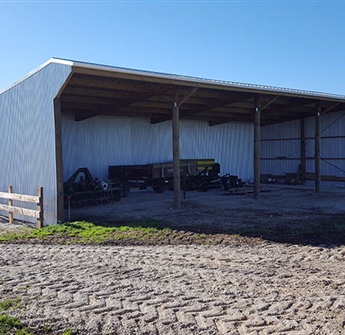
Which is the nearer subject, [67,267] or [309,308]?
[309,308]

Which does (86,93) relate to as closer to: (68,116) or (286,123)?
(68,116)

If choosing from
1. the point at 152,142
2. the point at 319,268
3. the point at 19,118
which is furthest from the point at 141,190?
the point at 319,268

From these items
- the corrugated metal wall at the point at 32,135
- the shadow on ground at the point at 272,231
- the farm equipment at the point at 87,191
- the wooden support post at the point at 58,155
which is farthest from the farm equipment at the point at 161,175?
the wooden support post at the point at 58,155

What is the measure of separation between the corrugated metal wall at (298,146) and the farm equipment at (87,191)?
12671 mm

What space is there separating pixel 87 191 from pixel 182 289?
9681 mm

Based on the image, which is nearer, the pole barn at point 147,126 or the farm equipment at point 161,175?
the pole barn at point 147,126

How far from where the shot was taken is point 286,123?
24000mm

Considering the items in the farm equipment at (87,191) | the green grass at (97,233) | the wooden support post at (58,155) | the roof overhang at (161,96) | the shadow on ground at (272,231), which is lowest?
the green grass at (97,233)

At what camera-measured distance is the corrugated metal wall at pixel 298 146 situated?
2131 centimetres

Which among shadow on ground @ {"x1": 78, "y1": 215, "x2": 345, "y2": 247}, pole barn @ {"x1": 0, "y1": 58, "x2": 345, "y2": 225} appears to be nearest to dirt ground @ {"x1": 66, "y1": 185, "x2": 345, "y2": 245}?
shadow on ground @ {"x1": 78, "y1": 215, "x2": 345, "y2": 247}

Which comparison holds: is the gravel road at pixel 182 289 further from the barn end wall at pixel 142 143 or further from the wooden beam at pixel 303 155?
the wooden beam at pixel 303 155

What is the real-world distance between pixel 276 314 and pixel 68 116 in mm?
15579

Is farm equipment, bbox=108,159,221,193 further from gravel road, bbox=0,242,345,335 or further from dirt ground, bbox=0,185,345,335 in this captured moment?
gravel road, bbox=0,242,345,335

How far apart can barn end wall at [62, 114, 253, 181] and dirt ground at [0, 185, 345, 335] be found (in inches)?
422
